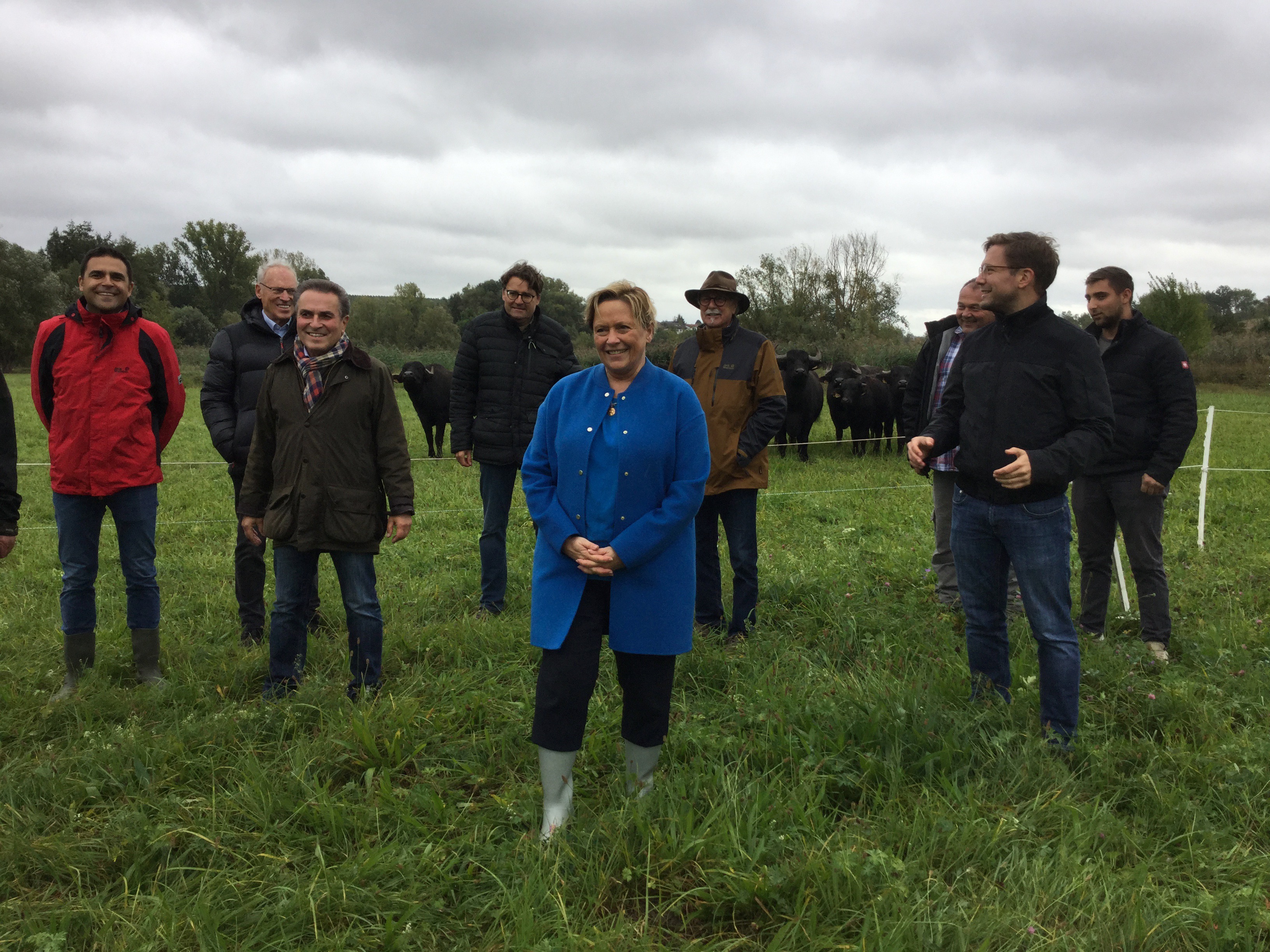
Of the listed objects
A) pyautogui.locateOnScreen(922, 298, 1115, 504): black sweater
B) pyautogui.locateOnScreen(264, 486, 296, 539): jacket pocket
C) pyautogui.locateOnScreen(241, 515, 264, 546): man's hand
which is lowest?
pyautogui.locateOnScreen(241, 515, 264, 546): man's hand

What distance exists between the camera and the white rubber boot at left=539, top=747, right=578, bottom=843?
2957 millimetres

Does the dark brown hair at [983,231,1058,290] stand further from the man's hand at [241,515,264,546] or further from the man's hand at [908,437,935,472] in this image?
the man's hand at [241,515,264,546]

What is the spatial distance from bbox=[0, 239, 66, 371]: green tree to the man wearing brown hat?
48.1 m

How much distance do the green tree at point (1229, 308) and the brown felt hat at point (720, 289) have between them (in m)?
51.6

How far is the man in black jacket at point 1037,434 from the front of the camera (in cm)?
333

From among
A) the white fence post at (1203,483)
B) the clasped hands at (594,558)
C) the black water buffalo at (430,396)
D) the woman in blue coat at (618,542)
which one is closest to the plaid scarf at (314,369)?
the woman in blue coat at (618,542)

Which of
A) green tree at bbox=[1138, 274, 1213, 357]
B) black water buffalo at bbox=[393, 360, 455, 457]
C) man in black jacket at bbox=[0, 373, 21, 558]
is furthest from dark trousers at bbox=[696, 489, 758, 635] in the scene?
green tree at bbox=[1138, 274, 1213, 357]

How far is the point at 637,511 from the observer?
3002 mm

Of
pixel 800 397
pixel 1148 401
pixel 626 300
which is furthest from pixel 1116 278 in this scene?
pixel 800 397

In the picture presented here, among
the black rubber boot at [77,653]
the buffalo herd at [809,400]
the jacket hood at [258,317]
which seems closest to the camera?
the black rubber boot at [77,653]

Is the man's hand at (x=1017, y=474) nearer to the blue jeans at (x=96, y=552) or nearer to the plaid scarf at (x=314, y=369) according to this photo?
the plaid scarf at (x=314, y=369)

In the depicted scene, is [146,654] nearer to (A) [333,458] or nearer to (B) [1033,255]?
(A) [333,458]

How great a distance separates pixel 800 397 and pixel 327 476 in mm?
11925

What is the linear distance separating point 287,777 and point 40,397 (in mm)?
2510
